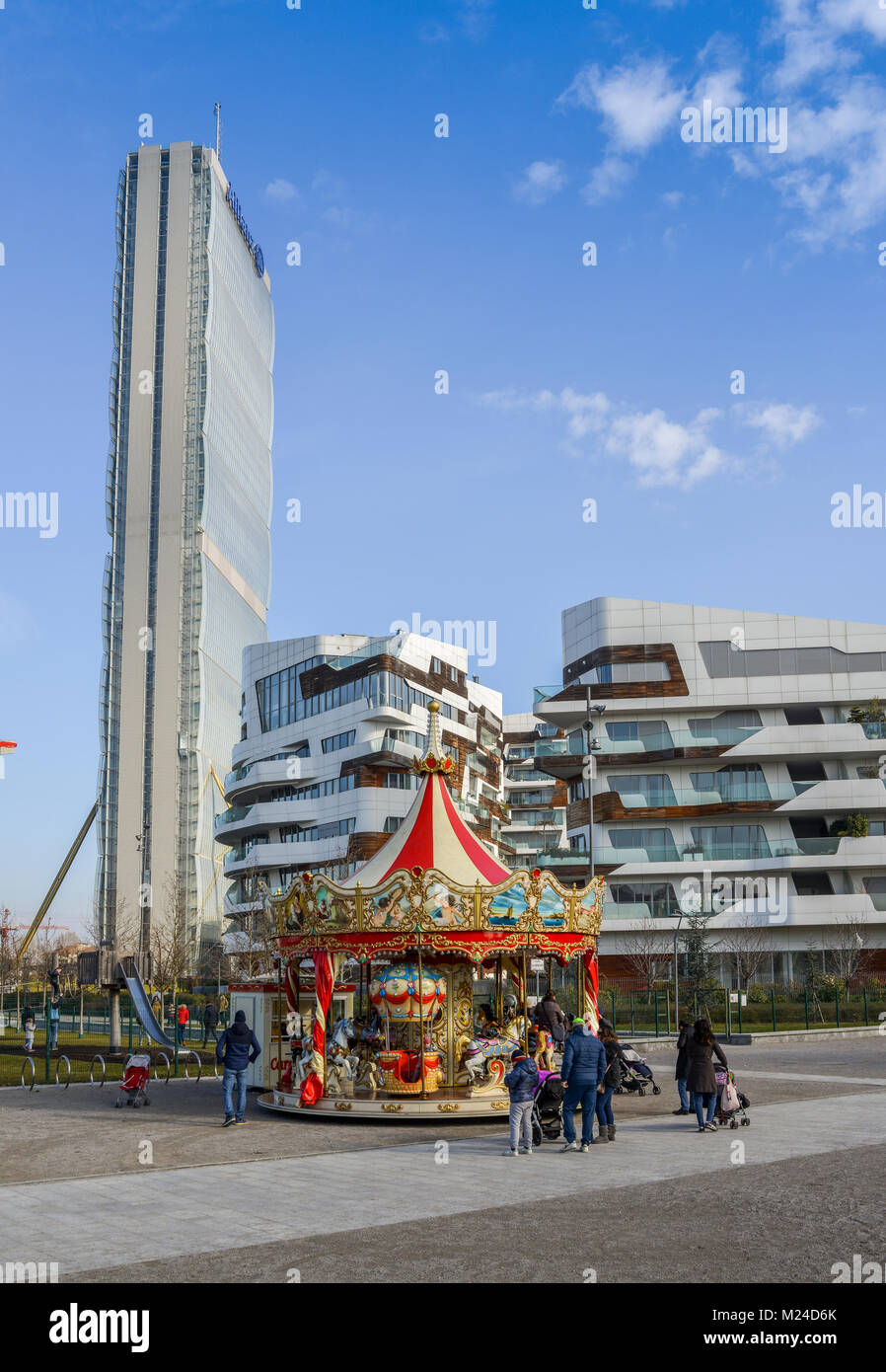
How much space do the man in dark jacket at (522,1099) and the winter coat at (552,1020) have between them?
24.2 feet

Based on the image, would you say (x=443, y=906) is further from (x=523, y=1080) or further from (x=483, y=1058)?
(x=523, y=1080)

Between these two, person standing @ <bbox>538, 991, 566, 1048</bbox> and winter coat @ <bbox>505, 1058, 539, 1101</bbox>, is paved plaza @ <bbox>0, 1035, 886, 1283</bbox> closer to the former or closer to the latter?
winter coat @ <bbox>505, 1058, 539, 1101</bbox>

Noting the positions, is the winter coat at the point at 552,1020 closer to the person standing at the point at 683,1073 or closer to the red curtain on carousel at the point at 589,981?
the red curtain on carousel at the point at 589,981

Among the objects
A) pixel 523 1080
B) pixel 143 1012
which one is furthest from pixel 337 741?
pixel 523 1080

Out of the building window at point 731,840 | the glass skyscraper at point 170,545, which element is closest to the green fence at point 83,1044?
the building window at point 731,840

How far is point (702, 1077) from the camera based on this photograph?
18.8m

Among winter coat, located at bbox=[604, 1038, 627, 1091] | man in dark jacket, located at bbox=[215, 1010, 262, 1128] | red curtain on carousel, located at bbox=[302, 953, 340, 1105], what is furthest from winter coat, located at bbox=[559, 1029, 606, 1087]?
red curtain on carousel, located at bbox=[302, 953, 340, 1105]

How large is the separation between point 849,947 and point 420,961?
41730 mm

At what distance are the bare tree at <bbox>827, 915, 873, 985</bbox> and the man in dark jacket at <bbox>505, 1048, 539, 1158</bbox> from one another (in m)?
43.4

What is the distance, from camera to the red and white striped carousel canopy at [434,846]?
2367cm

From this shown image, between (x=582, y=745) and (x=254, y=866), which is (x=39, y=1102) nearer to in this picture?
(x=582, y=745)

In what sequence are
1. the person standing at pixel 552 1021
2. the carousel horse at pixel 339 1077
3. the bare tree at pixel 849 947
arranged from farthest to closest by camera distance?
A: the bare tree at pixel 849 947 → the person standing at pixel 552 1021 → the carousel horse at pixel 339 1077

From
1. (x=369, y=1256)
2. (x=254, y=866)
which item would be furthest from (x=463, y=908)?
(x=254, y=866)

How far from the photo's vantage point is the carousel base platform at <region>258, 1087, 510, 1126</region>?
21.1 meters
